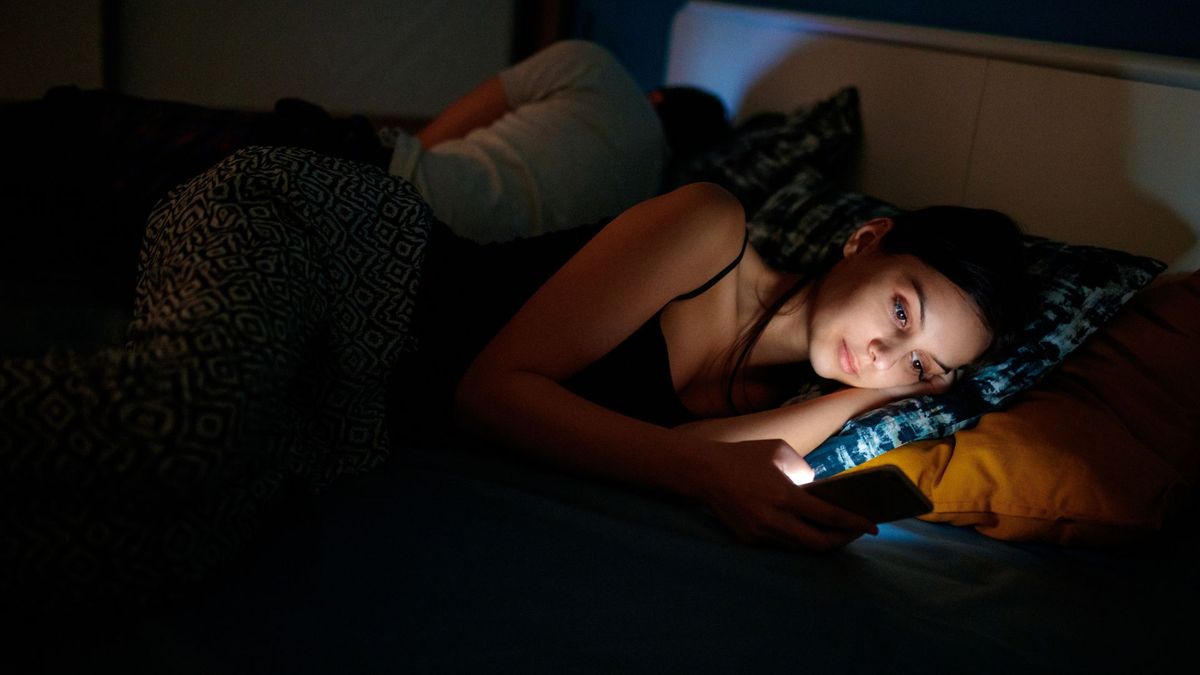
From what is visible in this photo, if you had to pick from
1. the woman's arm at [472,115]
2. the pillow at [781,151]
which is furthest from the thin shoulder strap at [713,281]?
A: the woman's arm at [472,115]

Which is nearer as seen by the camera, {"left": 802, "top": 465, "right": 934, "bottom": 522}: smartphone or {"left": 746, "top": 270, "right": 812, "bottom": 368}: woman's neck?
{"left": 802, "top": 465, "right": 934, "bottom": 522}: smartphone

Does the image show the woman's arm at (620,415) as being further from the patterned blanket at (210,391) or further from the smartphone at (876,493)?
the patterned blanket at (210,391)

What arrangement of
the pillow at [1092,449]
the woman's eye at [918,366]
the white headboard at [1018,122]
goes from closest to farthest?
the pillow at [1092,449], the woman's eye at [918,366], the white headboard at [1018,122]

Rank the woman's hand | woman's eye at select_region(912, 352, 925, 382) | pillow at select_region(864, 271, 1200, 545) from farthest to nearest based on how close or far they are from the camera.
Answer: woman's eye at select_region(912, 352, 925, 382) < pillow at select_region(864, 271, 1200, 545) < the woman's hand

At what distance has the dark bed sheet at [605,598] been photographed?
82cm

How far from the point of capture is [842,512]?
41.7 inches

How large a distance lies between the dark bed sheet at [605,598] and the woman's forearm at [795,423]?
0.17m

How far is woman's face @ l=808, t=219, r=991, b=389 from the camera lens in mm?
1254

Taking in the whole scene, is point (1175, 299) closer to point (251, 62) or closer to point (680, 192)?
point (680, 192)

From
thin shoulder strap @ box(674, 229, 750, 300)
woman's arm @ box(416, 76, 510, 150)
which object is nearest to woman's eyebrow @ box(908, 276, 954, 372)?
thin shoulder strap @ box(674, 229, 750, 300)

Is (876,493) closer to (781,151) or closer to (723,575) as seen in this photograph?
(723,575)

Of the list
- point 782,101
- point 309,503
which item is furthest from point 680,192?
point 782,101

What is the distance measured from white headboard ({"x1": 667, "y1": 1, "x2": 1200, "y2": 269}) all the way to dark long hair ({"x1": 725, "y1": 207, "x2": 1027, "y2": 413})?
356 millimetres

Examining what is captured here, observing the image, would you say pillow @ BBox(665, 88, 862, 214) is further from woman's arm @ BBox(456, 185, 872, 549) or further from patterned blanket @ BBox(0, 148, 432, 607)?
patterned blanket @ BBox(0, 148, 432, 607)
